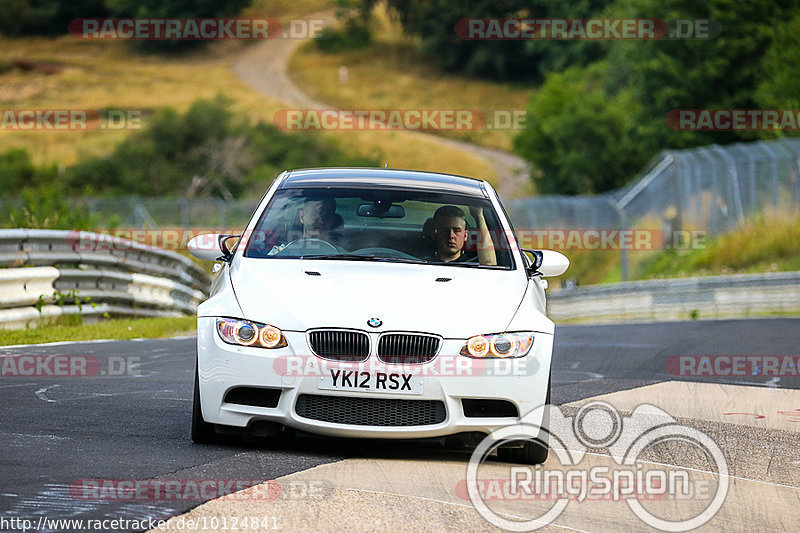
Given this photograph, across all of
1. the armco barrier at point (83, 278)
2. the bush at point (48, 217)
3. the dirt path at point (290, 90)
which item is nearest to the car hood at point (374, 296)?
the armco barrier at point (83, 278)

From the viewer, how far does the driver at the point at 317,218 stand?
26.0 ft

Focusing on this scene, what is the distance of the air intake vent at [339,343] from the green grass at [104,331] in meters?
6.99

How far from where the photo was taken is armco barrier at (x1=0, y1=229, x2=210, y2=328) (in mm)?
13844

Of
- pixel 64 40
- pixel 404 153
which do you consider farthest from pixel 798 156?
pixel 64 40

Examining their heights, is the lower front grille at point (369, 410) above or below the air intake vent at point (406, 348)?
below

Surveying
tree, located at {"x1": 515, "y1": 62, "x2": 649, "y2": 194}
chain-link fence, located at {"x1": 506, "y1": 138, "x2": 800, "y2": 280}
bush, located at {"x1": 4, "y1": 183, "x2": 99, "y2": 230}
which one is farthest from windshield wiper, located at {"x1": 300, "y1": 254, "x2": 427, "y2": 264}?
tree, located at {"x1": 515, "y1": 62, "x2": 649, "y2": 194}

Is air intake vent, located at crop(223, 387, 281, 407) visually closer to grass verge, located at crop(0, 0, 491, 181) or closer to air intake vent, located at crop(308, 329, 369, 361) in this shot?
air intake vent, located at crop(308, 329, 369, 361)

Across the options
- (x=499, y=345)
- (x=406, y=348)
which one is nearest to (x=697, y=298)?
(x=499, y=345)

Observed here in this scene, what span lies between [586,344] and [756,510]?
9.70 meters

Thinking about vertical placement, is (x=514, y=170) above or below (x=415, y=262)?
below

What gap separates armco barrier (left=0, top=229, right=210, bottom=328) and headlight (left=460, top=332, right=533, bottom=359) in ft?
25.9

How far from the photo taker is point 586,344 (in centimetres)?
1587

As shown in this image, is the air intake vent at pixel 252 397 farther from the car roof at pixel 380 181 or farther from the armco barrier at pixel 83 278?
the armco barrier at pixel 83 278

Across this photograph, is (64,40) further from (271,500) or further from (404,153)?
(271,500)
